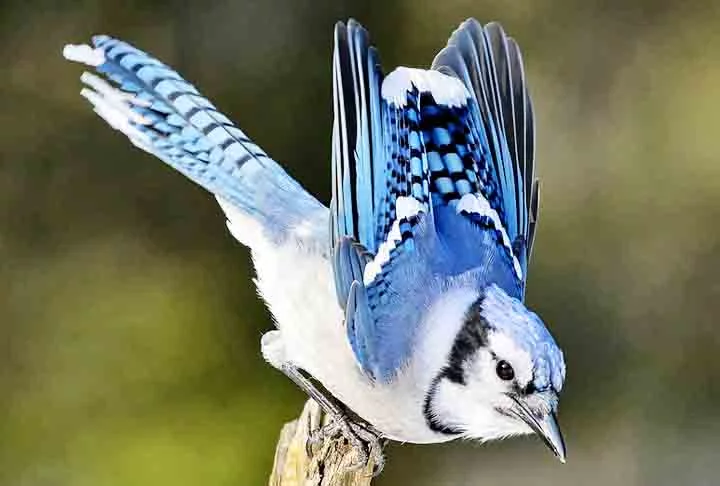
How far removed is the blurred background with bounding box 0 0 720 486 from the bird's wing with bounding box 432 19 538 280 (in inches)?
8.9

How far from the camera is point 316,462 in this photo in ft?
3.16

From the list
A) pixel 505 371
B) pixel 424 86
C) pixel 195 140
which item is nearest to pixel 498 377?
pixel 505 371

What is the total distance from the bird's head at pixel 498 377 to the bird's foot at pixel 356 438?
5.2 inches

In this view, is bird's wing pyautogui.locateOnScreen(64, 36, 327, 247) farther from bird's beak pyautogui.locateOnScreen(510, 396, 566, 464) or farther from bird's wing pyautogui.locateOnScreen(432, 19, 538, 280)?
bird's beak pyautogui.locateOnScreen(510, 396, 566, 464)

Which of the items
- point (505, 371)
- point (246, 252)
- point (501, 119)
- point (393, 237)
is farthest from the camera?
point (246, 252)

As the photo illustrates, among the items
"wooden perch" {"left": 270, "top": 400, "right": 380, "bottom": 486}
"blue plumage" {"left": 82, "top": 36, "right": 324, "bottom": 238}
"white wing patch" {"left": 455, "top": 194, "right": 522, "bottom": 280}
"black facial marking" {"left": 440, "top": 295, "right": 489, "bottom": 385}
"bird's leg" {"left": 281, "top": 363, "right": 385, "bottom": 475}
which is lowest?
"wooden perch" {"left": 270, "top": 400, "right": 380, "bottom": 486}

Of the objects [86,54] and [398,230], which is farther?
[86,54]

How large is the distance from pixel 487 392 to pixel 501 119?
1.14 ft

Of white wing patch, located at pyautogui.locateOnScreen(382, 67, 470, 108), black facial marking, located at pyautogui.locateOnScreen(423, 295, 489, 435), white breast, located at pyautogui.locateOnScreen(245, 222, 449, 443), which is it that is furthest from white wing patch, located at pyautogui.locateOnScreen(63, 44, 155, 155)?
black facial marking, located at pyautogui.locateOnScreen(423, 295, 489, 435)

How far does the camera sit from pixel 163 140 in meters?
1.04

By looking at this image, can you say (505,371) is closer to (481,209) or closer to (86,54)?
(481,209)

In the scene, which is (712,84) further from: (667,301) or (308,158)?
(308,158)

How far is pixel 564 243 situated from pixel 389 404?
542 millimetres

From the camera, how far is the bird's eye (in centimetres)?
79
